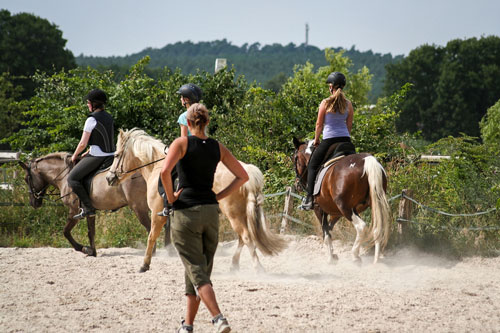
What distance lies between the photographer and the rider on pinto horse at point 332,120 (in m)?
9.02

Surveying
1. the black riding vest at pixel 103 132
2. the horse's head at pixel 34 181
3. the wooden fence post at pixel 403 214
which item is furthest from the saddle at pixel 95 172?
the wooden fence post at pixel 403 214

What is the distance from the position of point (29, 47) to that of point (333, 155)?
5030 centimetres

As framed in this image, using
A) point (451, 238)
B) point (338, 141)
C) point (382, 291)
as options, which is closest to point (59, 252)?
point (338, 141)

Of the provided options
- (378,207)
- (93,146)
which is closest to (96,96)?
(93,146)

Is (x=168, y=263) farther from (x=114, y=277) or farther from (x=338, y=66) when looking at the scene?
(x=338, y=66)

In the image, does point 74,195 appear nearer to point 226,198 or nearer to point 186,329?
point 226,198

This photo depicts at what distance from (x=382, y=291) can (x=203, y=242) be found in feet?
9.58

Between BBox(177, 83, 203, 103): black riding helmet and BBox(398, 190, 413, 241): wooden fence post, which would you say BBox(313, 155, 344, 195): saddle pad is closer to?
BBox(398, 190, 413, 241): wooden fence post

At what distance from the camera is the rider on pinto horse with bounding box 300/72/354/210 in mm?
9016

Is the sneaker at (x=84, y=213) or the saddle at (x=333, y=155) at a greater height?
the saddle at (x=333, y=155)

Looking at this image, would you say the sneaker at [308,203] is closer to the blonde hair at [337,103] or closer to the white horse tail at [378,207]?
the white horse tail at [378,207]

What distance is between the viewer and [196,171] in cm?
503

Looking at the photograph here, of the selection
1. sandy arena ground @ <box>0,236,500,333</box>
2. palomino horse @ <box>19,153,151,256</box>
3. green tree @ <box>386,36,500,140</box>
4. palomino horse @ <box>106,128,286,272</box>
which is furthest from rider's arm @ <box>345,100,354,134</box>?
green tree @ <box>386,36,500,140</box>

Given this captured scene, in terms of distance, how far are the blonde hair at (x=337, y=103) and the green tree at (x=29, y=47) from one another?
45351 mm
